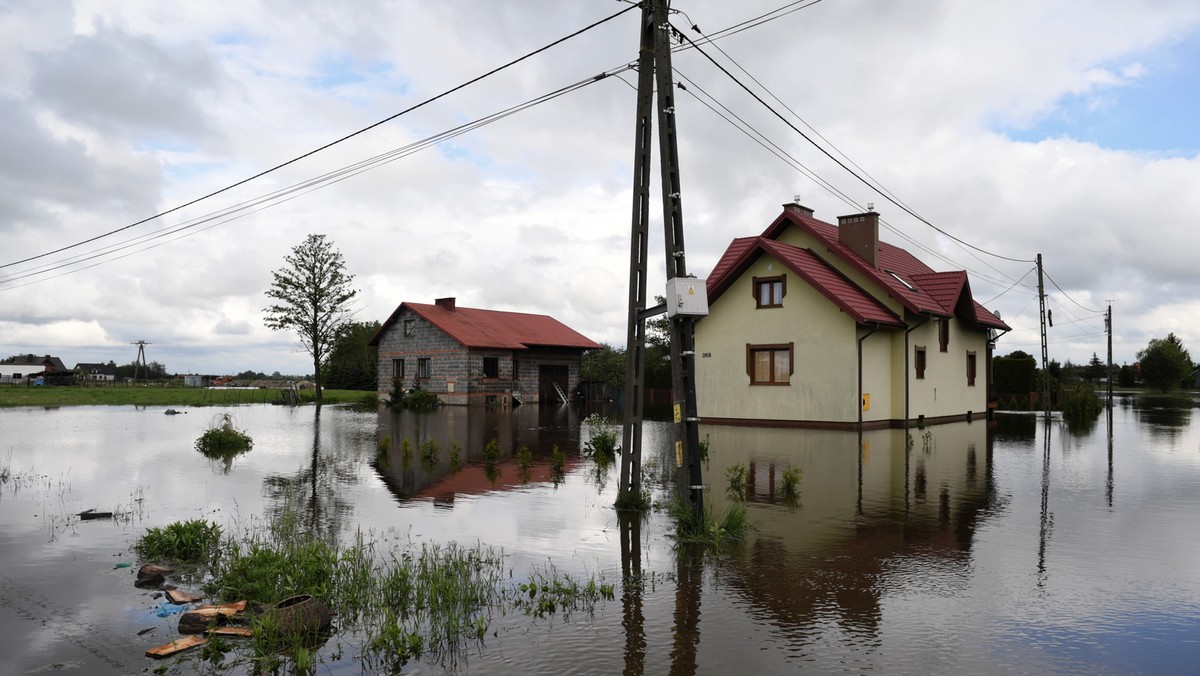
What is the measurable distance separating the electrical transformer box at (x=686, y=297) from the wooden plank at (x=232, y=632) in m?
5.45

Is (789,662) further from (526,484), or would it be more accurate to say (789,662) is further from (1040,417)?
(1040,417)

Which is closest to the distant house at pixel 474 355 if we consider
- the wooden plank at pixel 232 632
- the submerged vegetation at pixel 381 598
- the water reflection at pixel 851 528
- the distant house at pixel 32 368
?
the water reflection at pixel 851 528

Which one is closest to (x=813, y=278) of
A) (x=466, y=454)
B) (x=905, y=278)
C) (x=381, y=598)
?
(x=905, y=278)

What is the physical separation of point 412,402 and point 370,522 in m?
31.6

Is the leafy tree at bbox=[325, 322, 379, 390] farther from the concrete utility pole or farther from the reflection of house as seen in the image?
the concrete utility pole

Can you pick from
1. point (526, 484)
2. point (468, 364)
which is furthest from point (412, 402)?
point (526, 484)

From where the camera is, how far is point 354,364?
232 ft

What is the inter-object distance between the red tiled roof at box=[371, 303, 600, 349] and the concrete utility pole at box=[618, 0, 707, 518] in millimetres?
33337

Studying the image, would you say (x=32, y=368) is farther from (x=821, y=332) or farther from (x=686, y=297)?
(x=686, y=297)

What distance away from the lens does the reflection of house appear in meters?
25.6

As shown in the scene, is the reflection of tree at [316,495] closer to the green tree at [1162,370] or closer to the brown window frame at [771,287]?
the brown window frame at [771,287]

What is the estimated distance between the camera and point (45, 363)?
122375mm

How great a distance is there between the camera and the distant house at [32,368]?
3759 inches

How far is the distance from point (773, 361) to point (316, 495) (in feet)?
58.0
